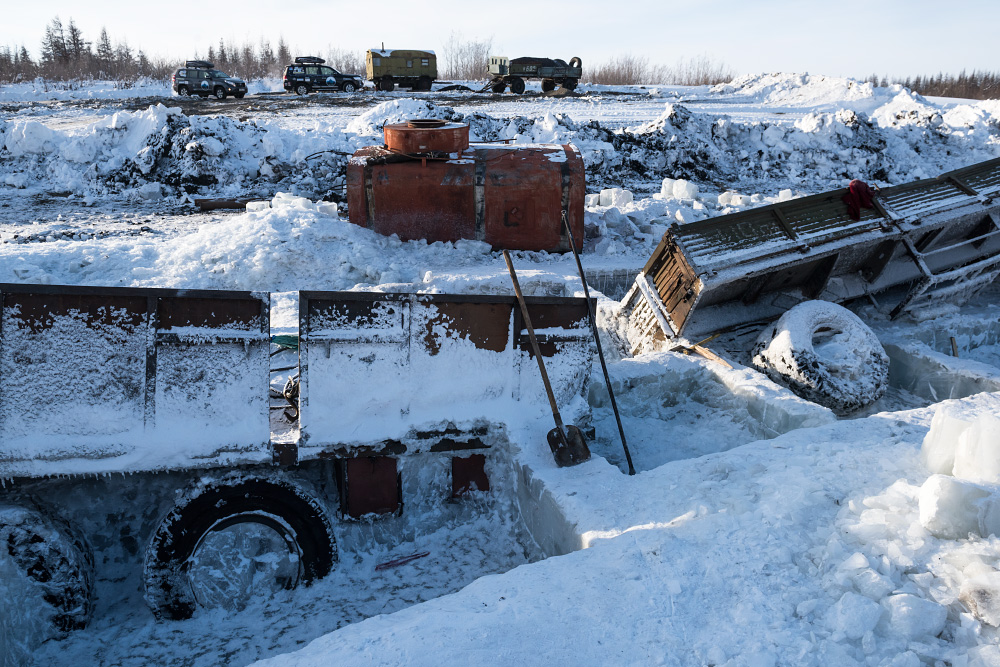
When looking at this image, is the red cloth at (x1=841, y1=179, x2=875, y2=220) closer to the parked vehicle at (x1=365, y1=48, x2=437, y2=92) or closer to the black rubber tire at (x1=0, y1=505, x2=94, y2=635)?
the black rubber tire at (x1=0, y1=505, x2=94, y2=635)

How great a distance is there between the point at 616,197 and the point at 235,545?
380 inches

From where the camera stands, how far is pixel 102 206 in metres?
13.3

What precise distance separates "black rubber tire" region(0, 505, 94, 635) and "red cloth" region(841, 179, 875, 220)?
22.5 feet

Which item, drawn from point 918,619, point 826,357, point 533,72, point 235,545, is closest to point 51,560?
point 235,545

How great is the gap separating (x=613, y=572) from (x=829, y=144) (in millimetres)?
18295

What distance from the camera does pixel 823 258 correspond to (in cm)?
657

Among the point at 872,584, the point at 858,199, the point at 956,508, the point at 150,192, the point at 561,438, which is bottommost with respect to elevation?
the point at 561,438

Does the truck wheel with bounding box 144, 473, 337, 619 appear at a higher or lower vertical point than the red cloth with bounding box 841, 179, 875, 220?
lower

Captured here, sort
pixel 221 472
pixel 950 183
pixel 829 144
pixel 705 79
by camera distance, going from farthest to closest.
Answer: pixel 705 79 < pixel 829 144 < pixel 950 183 < pixel 221 472

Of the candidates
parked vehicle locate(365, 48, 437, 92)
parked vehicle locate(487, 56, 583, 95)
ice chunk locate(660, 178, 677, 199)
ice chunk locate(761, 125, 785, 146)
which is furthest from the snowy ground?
parked vehicle locate(365, 48, 437, 92)

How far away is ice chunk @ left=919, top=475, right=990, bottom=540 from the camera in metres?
2.74

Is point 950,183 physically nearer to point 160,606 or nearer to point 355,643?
point 355,643

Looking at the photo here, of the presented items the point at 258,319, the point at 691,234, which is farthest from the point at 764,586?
the point at 691,234

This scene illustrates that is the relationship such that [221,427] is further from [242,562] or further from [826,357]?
[826,357]
